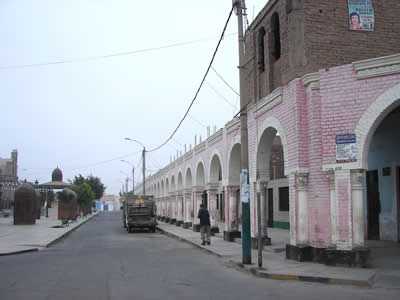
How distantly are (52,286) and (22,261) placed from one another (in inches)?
207

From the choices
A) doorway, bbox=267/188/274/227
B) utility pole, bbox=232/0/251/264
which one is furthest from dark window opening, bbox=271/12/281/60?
doorway, bbox=267/188/274/227

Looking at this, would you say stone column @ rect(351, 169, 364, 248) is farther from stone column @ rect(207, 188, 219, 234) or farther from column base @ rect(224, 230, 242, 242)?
stone column @ rect(207, 188, 219, 234)

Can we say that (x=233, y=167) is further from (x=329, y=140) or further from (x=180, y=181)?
(x=180, y=181)

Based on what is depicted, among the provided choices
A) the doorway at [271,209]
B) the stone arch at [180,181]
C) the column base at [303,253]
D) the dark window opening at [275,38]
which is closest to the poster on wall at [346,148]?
Answer: the column base at [303,253]

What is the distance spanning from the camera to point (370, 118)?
11422mm

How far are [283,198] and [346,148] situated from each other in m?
16.8

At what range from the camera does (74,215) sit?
48.8 m

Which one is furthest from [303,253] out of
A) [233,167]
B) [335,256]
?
[233,167]

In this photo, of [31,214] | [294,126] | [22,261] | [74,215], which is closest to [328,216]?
[294,126]

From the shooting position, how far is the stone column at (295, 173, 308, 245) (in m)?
12.5

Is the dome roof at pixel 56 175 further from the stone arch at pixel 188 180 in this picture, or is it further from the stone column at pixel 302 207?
the stone column at pixel 302 207

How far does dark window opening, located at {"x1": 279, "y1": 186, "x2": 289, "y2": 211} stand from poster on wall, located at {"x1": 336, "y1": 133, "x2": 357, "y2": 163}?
16148 mm

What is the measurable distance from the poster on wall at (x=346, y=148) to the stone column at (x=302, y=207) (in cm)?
125

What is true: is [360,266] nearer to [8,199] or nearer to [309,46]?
[309,46]
